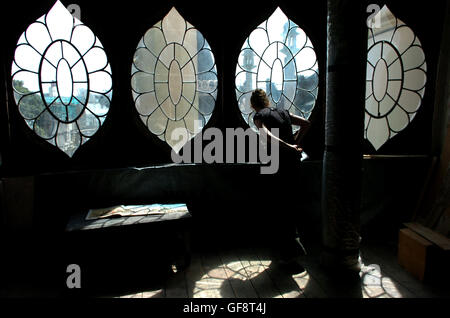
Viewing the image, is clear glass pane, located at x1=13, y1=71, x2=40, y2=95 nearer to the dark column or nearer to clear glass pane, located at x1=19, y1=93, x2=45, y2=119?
clear glass pane, located at x1=19, y1=93, x2=45, y2=119

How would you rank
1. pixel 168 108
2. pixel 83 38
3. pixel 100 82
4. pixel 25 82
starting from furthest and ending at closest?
pixel 168 108 < pixel 100 82 < pixel 83 38 < pixel 25 82

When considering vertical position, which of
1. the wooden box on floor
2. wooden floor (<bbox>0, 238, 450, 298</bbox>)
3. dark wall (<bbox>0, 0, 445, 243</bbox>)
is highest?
dark wall (<bbox>0, 0, 445, 243</bbox>)

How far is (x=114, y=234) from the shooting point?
2967mm

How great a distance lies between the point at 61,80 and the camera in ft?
10.9

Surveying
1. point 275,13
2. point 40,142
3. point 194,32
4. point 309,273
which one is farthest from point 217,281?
point 275,13

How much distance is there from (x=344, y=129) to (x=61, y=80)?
2.50 metres

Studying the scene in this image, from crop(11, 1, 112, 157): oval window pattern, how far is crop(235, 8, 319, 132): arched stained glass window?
1364 mm

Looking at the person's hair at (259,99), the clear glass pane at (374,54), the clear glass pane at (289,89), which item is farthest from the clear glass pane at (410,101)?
the person's hair at (259,99)

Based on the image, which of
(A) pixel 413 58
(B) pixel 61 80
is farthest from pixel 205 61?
(A) pixel 413 58

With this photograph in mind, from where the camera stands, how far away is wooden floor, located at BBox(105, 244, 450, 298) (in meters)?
2.79

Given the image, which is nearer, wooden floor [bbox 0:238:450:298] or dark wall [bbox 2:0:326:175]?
wooden floor [bbox 0:238:450:298]

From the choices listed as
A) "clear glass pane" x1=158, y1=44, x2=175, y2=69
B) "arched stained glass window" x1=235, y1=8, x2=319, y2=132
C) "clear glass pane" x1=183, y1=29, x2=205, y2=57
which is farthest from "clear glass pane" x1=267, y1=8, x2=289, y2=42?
"clear glass pane" x1=158, y1=44, x2=175, y2=69

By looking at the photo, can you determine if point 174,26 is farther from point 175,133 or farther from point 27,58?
point 27,58

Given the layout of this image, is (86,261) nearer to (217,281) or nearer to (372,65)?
(217,281)
